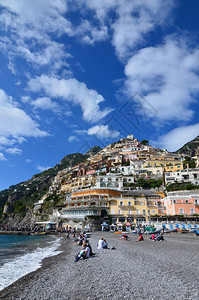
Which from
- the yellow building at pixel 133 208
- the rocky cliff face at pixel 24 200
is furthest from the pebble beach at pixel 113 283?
the rocky cliff face at pixel 24 200

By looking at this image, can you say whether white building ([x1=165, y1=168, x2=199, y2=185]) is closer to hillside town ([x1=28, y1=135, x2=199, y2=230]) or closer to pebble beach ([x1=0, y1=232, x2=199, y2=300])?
hillside town ([x1=28, y1=135, x2=199, y2=230])

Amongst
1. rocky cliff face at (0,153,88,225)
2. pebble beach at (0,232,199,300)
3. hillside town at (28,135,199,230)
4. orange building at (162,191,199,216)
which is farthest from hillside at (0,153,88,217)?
pebble beach at (0,232,199,300)

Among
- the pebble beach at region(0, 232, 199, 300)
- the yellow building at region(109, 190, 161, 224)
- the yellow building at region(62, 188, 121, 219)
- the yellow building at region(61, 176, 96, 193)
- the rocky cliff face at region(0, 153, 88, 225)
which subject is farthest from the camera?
the rocky cliff face at region(0, 153, 88, 225)

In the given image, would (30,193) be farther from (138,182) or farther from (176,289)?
(176,289)

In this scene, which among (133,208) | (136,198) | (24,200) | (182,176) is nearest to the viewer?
(133,208)

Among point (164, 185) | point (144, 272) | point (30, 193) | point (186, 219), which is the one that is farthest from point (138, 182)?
point (30, 193)

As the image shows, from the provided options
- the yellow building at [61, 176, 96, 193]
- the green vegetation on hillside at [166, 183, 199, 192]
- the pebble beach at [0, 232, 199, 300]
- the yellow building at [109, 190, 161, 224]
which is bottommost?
the pebble beach at [0, 232, 199, 300]

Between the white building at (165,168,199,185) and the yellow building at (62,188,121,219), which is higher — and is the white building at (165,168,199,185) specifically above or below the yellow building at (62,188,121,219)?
above

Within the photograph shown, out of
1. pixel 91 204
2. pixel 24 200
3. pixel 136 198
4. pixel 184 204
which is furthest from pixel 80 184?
pixel 24 200

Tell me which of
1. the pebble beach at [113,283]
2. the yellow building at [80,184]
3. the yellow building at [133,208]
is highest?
the yellow building at [80,184]

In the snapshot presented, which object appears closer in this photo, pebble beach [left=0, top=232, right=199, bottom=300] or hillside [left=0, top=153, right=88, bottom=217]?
pebble beach [left=0, top=232, right=199, bottom=300]

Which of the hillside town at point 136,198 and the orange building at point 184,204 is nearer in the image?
the orange building at point 184,204

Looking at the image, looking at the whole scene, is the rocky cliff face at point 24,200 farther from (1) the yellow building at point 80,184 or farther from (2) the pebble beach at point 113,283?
(2) the pebble beach at point 113,283

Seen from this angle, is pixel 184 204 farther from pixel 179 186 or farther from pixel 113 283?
pixel 113 283
